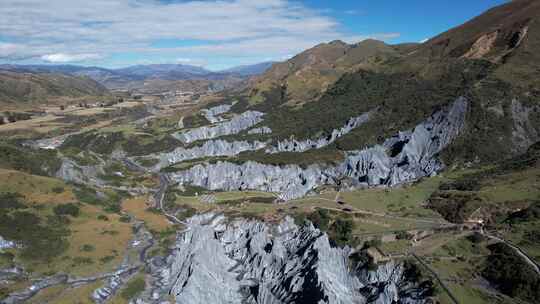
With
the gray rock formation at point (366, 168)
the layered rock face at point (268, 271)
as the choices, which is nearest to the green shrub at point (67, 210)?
the layered rock face at point (268, 271)

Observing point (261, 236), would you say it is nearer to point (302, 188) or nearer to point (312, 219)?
point (312, 219)

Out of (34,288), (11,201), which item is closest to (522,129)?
(34,288)

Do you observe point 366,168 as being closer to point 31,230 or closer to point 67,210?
point 67,210

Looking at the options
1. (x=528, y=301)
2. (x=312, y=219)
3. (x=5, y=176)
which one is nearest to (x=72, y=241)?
(x=5, y=176)

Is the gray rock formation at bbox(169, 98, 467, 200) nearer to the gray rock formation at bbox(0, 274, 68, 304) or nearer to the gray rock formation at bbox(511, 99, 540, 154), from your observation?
the gray rock formation at bbox(511, 99, 540, 154)

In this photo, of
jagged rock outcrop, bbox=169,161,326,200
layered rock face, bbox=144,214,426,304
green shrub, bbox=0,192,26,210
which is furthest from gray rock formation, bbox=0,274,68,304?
jagged rock outcrop, bbox=169,161,326,200
